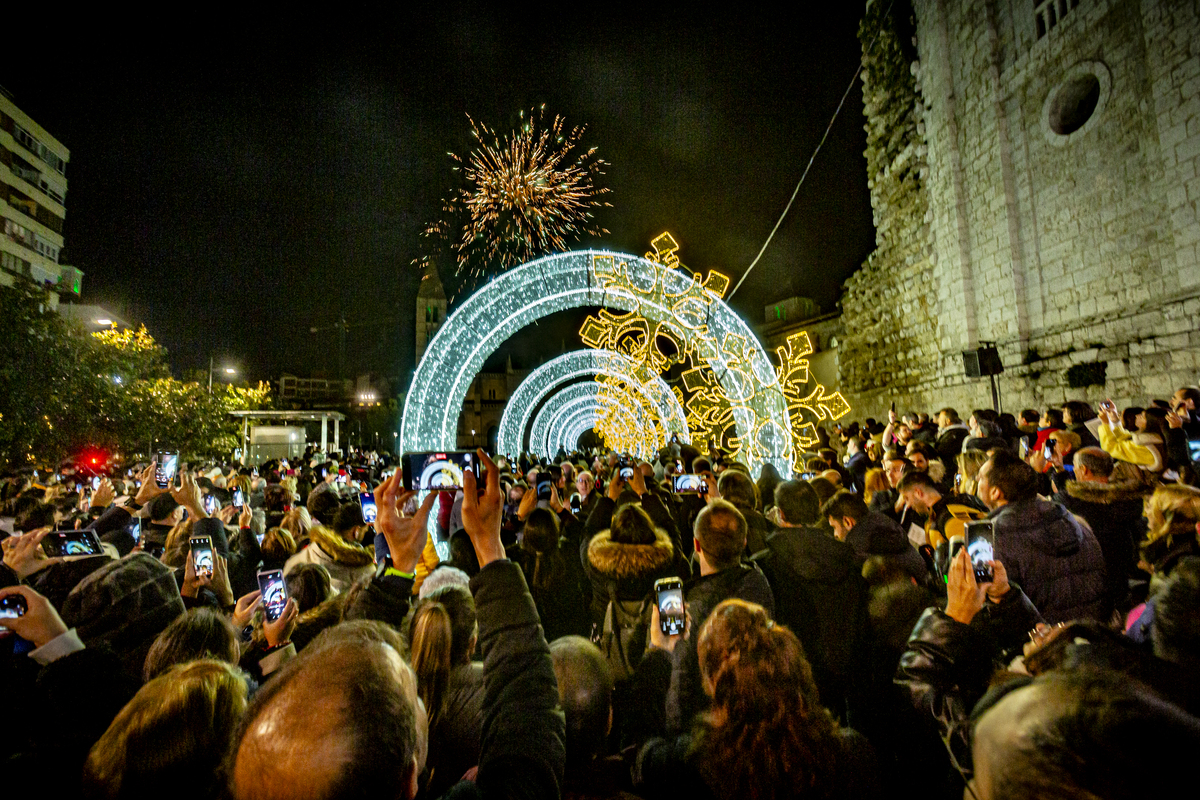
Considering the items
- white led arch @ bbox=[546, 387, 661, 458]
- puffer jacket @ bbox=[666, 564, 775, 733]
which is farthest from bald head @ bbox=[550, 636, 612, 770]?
white led arch @ bbox=[546, 387, 661, 458]

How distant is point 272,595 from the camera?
2.91 meters

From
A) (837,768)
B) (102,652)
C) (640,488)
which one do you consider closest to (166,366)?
(640,488)

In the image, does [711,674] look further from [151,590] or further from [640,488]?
[640,488]

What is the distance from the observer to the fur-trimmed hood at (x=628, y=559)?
3629 mm

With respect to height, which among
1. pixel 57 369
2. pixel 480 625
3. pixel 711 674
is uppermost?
pixel 57 369

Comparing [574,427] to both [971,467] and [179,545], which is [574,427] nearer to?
[971,467]

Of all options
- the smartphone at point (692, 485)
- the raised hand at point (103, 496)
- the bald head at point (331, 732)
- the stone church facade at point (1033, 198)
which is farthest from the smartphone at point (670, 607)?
the stone church facade at point (1033, 198)

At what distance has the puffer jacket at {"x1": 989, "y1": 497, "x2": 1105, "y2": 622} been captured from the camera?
3277 millimetres

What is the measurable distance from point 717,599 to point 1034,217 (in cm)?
1309

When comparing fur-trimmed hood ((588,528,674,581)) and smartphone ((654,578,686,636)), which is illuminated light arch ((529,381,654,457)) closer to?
fur-trimmed hood ((588,528,674,581))

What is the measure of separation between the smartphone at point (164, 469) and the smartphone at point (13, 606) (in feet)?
15.7

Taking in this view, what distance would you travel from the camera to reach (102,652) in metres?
2.19

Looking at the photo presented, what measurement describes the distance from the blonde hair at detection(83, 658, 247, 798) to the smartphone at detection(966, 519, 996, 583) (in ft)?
8.54

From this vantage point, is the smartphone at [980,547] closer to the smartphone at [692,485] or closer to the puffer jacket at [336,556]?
the puffer jacket at [336,556]
